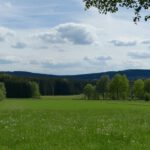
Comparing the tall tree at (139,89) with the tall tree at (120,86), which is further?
the tall tree at (120,86)

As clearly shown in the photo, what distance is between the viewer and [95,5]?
18.3m

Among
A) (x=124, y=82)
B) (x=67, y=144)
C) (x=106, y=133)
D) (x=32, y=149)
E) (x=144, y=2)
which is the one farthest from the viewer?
(x=124, y=82)

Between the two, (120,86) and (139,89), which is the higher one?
(120,86)

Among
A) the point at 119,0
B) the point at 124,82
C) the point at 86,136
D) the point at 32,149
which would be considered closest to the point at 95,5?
the point at 119,0

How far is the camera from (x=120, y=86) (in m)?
191

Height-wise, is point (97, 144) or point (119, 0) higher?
point (119, 0)

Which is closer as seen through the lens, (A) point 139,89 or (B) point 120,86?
(A) point 139,89

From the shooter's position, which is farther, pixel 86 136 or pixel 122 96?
pixel 122 96

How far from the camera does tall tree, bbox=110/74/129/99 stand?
190m

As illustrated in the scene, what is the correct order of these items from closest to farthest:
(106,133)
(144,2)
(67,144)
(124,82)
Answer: (67,144) → (144,2) → (106,133) → (124,82)

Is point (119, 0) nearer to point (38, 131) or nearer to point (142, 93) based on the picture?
point (38, 131)

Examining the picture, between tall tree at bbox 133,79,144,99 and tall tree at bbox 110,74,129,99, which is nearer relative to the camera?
tall tree at bbox 133,79,144,99

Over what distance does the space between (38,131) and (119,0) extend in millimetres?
6385

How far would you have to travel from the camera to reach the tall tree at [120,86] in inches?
7500
